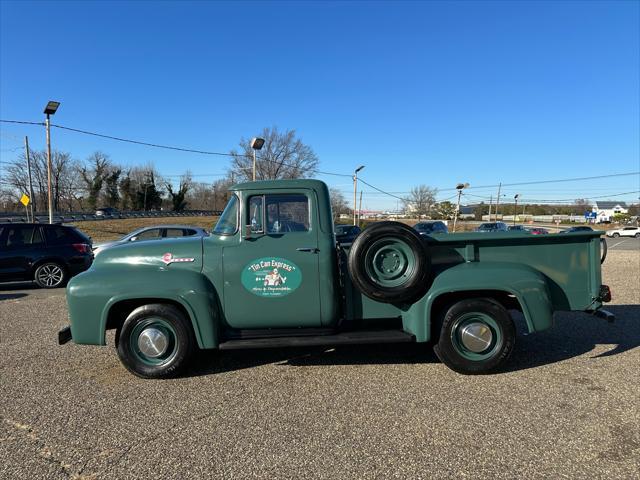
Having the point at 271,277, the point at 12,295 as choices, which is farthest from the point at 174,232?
the point at 271,277

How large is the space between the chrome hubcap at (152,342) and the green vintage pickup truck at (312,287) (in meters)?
0.01

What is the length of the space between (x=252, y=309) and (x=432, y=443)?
1.96 m

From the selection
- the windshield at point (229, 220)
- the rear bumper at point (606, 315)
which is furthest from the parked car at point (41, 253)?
the rear bumper at point (606, 315)

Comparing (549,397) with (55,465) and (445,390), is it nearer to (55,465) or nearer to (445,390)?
(445,390)

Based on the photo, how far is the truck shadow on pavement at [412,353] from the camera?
4285 millimetres

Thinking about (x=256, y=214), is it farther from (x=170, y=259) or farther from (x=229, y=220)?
(x=170, y=259)

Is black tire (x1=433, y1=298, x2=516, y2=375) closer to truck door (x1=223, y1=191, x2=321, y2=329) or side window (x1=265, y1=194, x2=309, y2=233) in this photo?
truck door (x1=223, y1=191, x2=321, y2=329)

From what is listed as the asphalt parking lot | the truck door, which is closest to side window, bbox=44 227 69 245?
the asphalt parking lot

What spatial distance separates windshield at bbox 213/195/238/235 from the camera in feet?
13.1

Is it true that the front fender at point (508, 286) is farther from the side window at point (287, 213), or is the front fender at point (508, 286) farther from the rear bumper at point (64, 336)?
the rear bumper at point (64, 336)

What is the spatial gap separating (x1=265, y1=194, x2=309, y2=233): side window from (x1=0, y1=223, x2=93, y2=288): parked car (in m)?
7.67

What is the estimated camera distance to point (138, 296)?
374 cm

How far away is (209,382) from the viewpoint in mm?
3846

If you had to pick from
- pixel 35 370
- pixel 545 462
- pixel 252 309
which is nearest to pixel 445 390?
pixel 545 462
